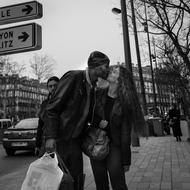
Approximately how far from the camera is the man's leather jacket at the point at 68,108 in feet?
9.26

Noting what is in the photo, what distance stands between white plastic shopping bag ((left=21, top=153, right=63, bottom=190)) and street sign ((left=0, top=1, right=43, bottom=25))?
9.74 feet

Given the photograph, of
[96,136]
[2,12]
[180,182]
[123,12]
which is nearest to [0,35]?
[2,12]

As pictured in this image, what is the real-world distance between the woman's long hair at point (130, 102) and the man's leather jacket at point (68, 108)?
31 cm

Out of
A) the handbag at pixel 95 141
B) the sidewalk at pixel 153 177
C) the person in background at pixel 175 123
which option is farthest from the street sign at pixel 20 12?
the person in background at pixel 175 123

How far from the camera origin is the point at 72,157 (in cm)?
290

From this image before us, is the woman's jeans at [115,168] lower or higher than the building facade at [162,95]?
lower

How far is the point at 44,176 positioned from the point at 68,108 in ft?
2.15

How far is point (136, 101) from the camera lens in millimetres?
3037

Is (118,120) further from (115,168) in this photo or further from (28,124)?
(28,124)

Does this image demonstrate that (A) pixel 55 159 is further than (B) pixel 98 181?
No

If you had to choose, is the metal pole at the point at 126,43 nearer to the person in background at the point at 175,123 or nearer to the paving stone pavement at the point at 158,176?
the person in background at the point at 175,123

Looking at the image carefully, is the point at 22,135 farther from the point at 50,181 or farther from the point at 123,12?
the point at 50,181

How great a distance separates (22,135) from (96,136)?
33.1 feet

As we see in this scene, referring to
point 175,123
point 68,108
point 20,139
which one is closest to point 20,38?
point 68,108
